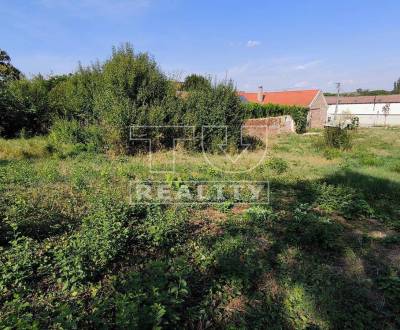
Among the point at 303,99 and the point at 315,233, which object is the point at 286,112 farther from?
the point at 315,233

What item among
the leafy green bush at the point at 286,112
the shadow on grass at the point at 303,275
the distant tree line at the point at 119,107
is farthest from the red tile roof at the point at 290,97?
the shadow on grass at the point at 303,275

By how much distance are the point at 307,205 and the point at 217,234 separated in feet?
6.73

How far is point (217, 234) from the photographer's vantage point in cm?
431

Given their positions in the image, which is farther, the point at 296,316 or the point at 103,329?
the point at 296,316

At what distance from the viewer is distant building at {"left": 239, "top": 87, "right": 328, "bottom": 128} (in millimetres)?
36062

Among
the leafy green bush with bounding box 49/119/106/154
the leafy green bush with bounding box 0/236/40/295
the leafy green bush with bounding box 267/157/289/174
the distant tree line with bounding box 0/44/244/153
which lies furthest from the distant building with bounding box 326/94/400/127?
the leafy green bush with bounding box 0/236/40/295

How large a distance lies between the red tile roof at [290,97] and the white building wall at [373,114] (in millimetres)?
4767

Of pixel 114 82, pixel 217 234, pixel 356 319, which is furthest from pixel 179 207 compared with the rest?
pixel 114 82

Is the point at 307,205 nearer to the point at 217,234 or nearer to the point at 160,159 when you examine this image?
the point at 217,234

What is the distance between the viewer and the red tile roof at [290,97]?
36209 mm

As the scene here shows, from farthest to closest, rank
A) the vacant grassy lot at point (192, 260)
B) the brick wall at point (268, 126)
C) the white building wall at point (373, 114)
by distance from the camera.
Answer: the white building wall at point (373, 114)
the brick wall at point (268, 126)
the vacant grassy lot at point (192, 260)

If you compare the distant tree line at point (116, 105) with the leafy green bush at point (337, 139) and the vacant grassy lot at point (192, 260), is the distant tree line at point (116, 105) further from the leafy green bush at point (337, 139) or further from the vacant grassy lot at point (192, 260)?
the vacant grassy lot at point (192, 260)

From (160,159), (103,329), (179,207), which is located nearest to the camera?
(103,329)

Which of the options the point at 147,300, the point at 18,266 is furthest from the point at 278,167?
the point at 18,266
